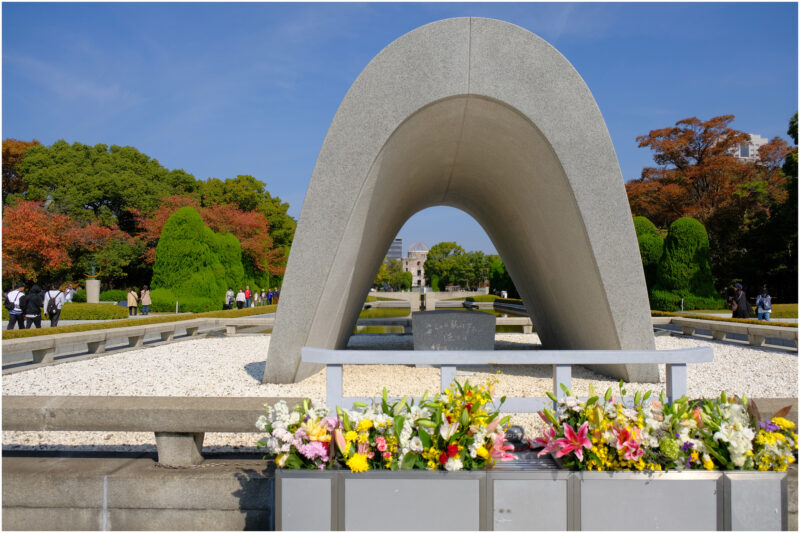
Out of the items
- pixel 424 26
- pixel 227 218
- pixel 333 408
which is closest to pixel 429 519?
pixel 333 408

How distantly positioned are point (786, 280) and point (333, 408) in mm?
29616

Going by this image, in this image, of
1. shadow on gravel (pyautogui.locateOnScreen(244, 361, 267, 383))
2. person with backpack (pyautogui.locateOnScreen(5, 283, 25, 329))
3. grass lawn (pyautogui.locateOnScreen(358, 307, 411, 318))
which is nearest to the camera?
shadow on gravel (pyautogui.locateOnScreen(244, 361, 267, 383))

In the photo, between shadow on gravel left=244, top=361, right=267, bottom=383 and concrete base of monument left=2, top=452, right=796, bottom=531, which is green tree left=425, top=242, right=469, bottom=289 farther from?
concrete base of monument left=2, top=452, right=796, bottom=531

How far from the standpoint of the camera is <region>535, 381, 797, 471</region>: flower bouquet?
251 centimetres

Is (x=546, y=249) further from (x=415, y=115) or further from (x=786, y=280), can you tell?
(x=786, y=280)

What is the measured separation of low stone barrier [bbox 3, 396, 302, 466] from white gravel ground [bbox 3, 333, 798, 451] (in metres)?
0.95

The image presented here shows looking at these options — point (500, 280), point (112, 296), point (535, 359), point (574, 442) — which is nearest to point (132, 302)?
point (112, 296)

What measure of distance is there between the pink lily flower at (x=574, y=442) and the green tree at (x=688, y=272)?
22708 millimetres

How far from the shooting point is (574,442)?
255 centimetres

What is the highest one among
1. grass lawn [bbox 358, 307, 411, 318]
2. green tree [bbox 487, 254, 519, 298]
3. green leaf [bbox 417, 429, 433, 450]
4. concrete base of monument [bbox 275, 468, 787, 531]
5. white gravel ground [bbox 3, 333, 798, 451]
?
green tree [bbox 487, 254, 519, 298]

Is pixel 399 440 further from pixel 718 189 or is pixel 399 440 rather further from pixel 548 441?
pixel 718 189

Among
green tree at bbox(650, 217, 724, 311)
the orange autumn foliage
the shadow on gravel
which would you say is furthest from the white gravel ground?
the orange autumn foliage

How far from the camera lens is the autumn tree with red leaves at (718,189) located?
89.1 ft

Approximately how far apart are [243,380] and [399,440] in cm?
520
